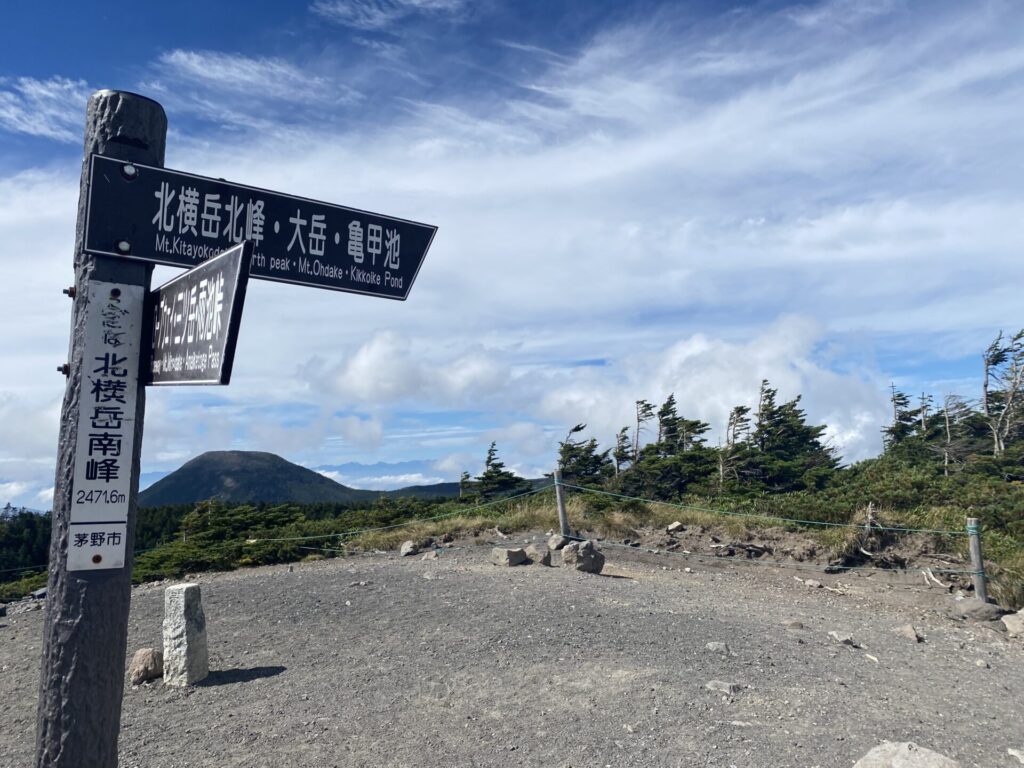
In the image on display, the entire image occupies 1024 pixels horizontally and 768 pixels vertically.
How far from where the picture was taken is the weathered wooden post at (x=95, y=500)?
289cm

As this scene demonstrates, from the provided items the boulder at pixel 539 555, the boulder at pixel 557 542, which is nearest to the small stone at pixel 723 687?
the boulder at pixel 539 555

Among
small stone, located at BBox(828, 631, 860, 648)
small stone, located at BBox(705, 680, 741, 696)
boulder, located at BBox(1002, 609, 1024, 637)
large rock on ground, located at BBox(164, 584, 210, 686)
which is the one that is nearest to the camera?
small stone, located at BBox(705, 680, 741, 696)

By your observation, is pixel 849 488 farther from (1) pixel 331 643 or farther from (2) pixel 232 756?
(2) pixel 232 756

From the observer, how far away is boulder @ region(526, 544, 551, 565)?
10.2m

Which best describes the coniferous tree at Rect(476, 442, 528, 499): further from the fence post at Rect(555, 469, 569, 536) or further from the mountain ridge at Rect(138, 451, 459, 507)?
the mountain ridge at Rect(138, 451, 459, 507)

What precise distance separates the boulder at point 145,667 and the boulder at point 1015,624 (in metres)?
8.78

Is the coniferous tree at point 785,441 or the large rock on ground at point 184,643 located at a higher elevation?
the coniferous tree at point 785,441

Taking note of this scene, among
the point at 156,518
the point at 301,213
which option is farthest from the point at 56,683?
the point at 156,518

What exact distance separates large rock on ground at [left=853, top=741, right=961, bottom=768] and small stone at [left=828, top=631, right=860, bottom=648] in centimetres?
330

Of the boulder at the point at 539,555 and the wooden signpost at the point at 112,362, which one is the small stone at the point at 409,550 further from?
the wooden signpost at the point at 112,362

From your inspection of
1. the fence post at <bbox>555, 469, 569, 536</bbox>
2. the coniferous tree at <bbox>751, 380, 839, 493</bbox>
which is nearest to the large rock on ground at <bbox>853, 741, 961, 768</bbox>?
the fence post at <bbox>555, 469, 569, 536</bbox>

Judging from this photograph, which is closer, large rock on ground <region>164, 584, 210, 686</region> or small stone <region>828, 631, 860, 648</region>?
large rock on ground <region>164, 584, 210, 686</region>

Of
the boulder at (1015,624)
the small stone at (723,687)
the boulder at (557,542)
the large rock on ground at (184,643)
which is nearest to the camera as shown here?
the small stone at (723,687)

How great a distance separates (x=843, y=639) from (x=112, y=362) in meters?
6.76
